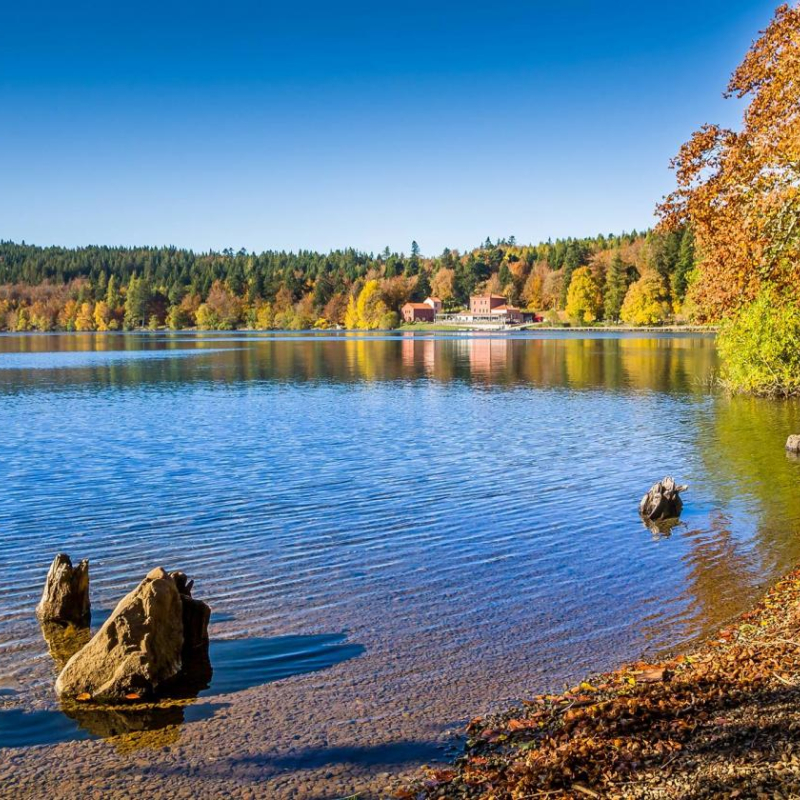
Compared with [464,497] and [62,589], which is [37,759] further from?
[464,497]

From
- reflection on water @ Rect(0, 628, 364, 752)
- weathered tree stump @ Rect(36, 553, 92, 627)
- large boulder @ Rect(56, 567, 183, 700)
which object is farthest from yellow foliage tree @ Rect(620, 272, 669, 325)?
large boulder @ Rect(56, 567, 183, 700)

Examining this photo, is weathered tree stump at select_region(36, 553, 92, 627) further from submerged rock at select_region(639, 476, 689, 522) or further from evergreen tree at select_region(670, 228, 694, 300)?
evergreen tree at select_region(670, 228, 694, 300)

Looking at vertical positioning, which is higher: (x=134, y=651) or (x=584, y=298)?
(x=584, y=298)

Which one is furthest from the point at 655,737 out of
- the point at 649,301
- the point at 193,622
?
the point at 649,301

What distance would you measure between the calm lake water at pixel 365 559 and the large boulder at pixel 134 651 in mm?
466

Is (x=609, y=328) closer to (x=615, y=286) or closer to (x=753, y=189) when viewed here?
(x=615, y=286)

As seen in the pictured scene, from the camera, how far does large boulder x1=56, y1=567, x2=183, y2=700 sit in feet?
29.4

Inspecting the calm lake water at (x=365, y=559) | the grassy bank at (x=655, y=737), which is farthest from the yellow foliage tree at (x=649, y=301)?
the grassy bank at (x=655, y=737)

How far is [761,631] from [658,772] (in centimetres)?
433

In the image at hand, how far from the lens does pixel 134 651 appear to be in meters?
9.12

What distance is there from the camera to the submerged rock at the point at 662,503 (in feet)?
55.2

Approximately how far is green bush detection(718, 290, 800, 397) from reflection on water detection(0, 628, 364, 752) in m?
29.6

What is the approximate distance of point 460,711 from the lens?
841cm

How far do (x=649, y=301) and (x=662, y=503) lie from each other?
457 ft
